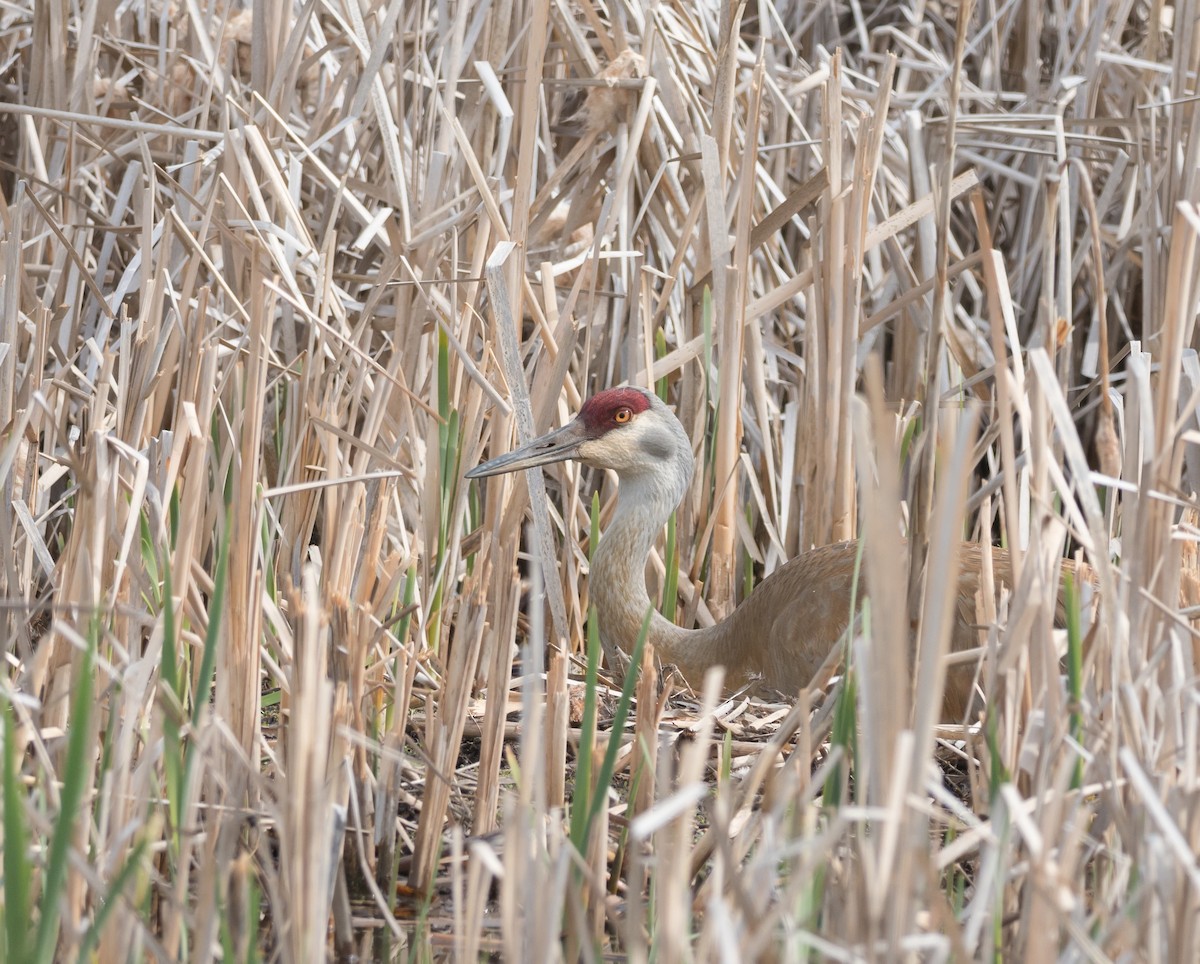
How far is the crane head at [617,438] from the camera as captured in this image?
3.34m

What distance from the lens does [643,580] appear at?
3.70 m

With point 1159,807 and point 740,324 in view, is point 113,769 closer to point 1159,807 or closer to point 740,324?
point 1159,807

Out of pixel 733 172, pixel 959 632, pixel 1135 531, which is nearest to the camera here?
pixel 1135 531

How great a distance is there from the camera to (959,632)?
10.9ft

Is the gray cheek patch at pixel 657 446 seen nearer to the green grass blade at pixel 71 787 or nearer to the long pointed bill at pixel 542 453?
the long pointed bill at pixel 542 453

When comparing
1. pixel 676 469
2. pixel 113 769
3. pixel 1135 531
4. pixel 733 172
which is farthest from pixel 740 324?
pixel 113 769

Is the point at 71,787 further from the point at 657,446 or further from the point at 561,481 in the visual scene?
the point at 561,481

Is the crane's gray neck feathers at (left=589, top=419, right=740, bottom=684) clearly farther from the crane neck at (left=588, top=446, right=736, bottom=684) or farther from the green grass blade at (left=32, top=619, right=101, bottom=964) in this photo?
the green grass blade at (left=32, top=619, right=101, bottom=964)

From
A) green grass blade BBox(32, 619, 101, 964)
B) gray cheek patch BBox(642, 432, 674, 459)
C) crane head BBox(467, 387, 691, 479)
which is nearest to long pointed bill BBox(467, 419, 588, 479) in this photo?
crane head BBox(467, 387, 691, 479)

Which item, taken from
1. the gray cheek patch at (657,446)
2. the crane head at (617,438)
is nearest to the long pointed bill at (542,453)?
the crane head at (617,438)

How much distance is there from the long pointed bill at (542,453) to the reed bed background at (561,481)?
61 mm

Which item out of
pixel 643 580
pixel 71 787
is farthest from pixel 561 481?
pixel 71 787

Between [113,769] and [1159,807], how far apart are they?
1.24 meters

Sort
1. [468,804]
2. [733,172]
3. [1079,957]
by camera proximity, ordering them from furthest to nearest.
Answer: [733,172] < [468,804] < [1079,957]
